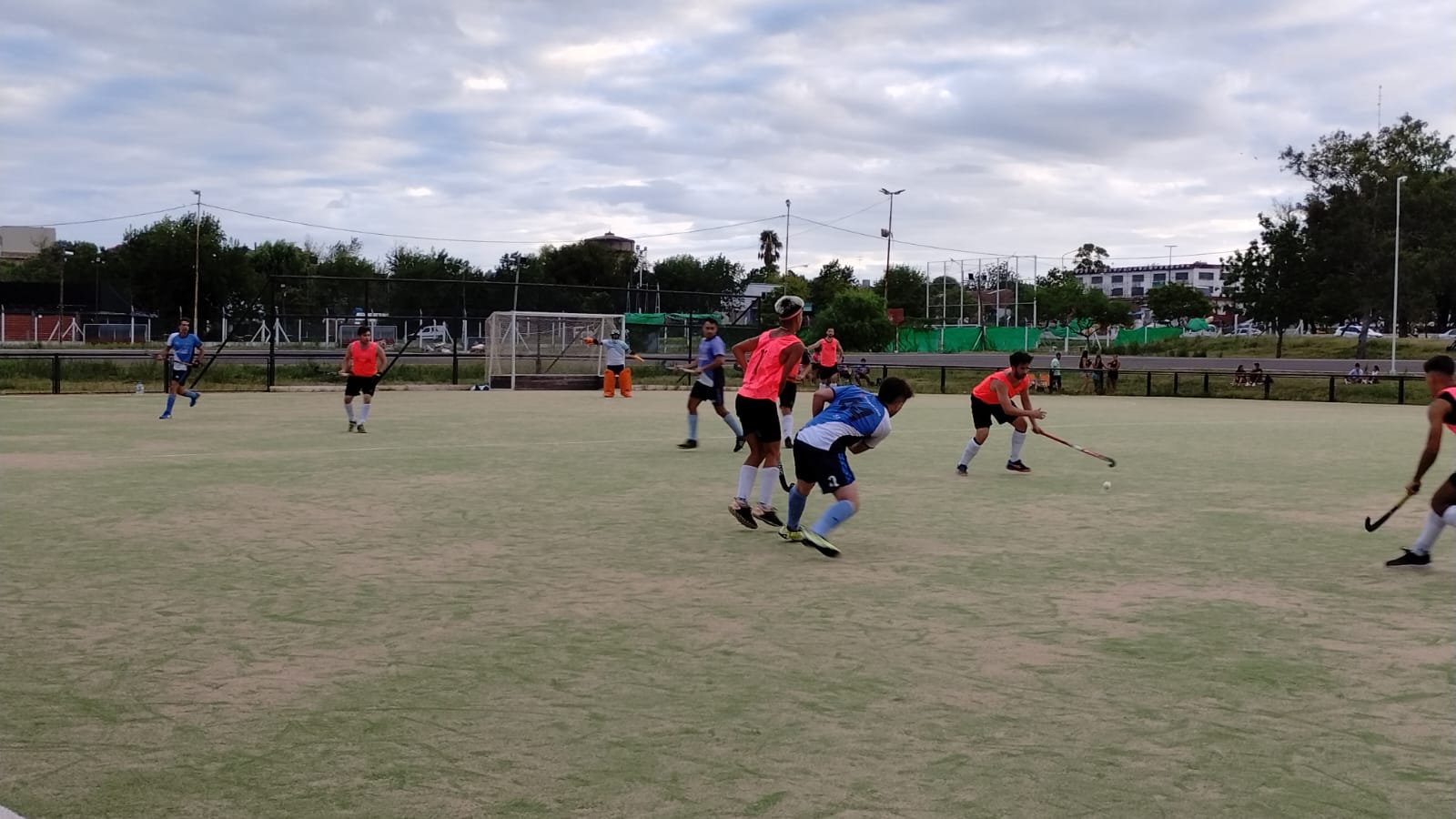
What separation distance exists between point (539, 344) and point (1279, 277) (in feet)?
154

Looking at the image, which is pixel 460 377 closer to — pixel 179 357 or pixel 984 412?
pixel 179 357

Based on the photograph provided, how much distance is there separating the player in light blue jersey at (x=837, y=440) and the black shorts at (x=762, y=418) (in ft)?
3.61

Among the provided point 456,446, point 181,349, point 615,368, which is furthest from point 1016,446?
point 615,368

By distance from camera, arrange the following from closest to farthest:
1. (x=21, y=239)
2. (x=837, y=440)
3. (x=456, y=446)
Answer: (x=837, y=440)
(x=456, y=446)
(x=21, y=239)

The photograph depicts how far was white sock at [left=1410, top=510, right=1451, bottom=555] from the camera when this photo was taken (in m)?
8.38

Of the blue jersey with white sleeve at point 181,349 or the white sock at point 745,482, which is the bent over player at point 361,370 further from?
the white sock at point 745,482

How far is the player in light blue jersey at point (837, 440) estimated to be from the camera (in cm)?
862

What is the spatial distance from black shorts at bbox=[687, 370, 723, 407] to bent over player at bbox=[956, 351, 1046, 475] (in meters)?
3.73

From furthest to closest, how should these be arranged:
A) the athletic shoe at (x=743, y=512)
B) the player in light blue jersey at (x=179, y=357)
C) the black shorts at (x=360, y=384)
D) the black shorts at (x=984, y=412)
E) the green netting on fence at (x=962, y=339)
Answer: the green netting on fence at (x=962, y=339), the player in light blue jersey at (x=179, y=357), the black shorts at (x=360, y=384), the black shorts at (x=984, y=412), the athletic shoe at (x=743, y=512)

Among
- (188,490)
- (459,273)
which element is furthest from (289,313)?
(459,273)

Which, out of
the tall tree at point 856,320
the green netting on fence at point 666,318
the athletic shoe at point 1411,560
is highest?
the tall tree at point 856,320

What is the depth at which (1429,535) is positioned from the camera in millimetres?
8430

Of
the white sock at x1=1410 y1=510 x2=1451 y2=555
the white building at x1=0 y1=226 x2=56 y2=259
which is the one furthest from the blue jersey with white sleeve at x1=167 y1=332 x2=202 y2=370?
the white building at x1=0 y1=226 x2=56 y2=259

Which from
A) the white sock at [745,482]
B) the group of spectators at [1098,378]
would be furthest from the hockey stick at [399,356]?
the white sock at [745,482]
